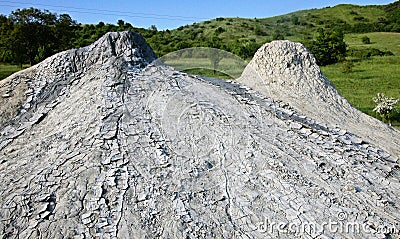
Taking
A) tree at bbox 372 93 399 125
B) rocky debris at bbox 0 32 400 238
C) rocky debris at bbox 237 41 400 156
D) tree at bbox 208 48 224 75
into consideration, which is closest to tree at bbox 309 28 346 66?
tree at bbox 372 93 399 125

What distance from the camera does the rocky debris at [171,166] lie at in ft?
12.7

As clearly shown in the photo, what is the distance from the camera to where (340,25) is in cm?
5244

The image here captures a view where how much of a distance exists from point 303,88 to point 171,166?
3948mm

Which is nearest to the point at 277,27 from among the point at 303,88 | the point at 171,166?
the point at 303,88

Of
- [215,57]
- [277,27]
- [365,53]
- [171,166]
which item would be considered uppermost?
[277,27]

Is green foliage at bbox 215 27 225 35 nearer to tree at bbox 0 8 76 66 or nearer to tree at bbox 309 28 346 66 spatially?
tree at bbox 309 28 346 66

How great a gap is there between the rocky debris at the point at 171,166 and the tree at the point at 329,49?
26148 millimetres

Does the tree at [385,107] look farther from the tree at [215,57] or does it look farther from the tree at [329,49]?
A: the tree at [329,49]

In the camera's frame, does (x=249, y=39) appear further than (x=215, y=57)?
Yes

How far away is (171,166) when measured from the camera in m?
4.33

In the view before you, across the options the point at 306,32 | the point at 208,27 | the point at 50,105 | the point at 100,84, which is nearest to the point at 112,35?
the point at 100,84

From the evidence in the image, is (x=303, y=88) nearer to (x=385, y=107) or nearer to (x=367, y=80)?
(x=385, y=107)

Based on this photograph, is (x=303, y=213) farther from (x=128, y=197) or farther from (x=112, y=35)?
(x=112, y=35)

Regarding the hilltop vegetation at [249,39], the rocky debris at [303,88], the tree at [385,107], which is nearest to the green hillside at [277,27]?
the hilltop vegetation at [249,39]
